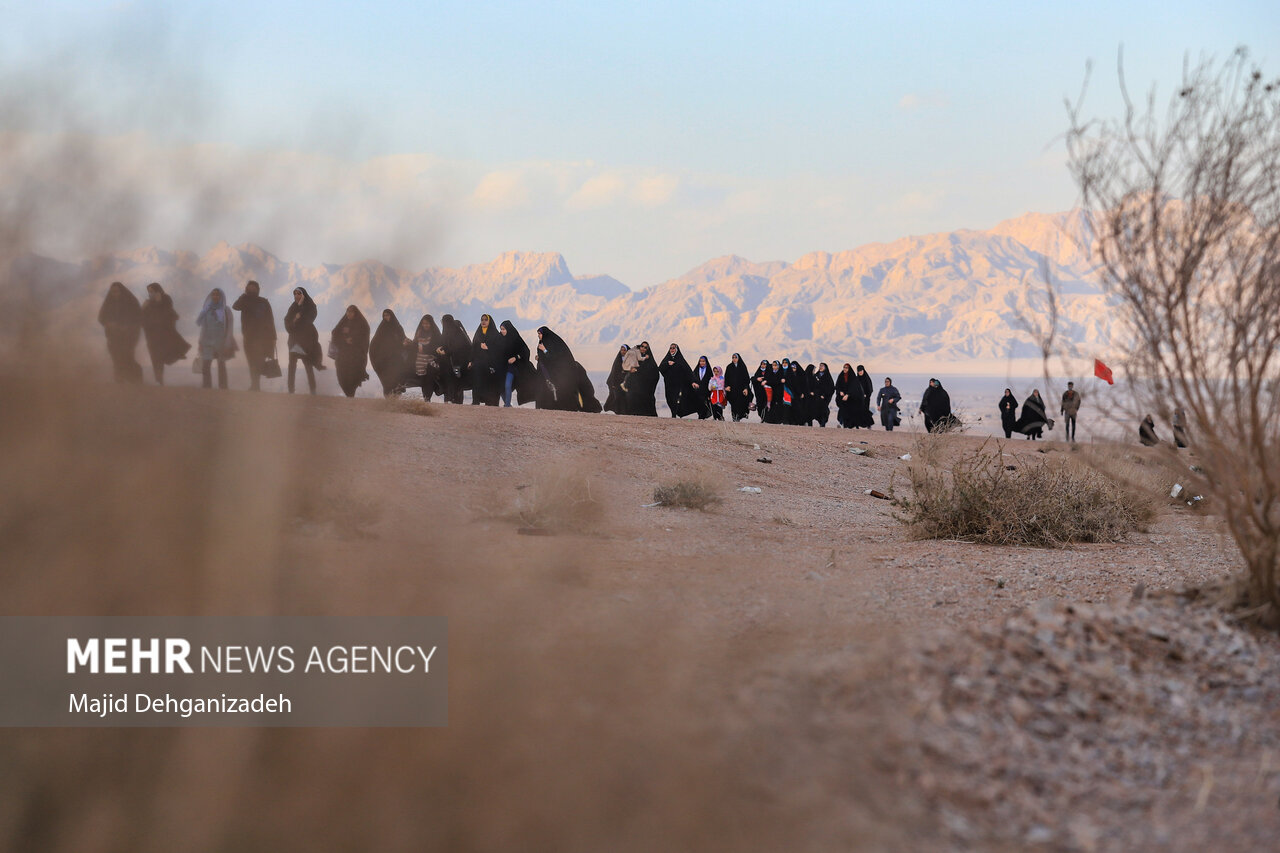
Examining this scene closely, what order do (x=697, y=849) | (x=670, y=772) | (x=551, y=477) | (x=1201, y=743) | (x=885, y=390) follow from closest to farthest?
(x=697, y=849)
(x=670, y=772)
(x=1201, y=743)
(x=551, y=477)
(x=885, y=390)

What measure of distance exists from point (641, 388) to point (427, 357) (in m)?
5.97

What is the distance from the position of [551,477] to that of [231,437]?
→ 14.9 feet

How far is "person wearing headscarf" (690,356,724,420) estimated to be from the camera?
2403 centimetres

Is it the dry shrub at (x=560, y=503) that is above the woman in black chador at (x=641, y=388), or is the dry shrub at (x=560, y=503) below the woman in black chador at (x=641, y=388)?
below

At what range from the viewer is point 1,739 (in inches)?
135

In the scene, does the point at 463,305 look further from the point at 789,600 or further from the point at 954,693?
the point at 789,600

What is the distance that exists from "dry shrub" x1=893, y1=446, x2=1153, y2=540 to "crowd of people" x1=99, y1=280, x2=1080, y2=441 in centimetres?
93

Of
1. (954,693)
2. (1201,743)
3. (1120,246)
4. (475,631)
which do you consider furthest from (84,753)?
(1120,246)

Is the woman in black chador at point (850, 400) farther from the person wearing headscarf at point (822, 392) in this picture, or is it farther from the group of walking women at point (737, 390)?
the person wearing headscarf at point (822, 392)

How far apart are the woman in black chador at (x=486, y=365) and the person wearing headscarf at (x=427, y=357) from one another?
2.46 ft

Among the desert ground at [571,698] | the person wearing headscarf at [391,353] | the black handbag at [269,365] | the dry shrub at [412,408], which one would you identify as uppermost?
the person wearing headscarf at [391,353]

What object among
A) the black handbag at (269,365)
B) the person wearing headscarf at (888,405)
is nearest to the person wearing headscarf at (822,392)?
the person wearing headscarf at (888,405)

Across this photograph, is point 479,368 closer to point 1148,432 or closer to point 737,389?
point 737,389

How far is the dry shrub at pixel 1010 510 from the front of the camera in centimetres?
914
